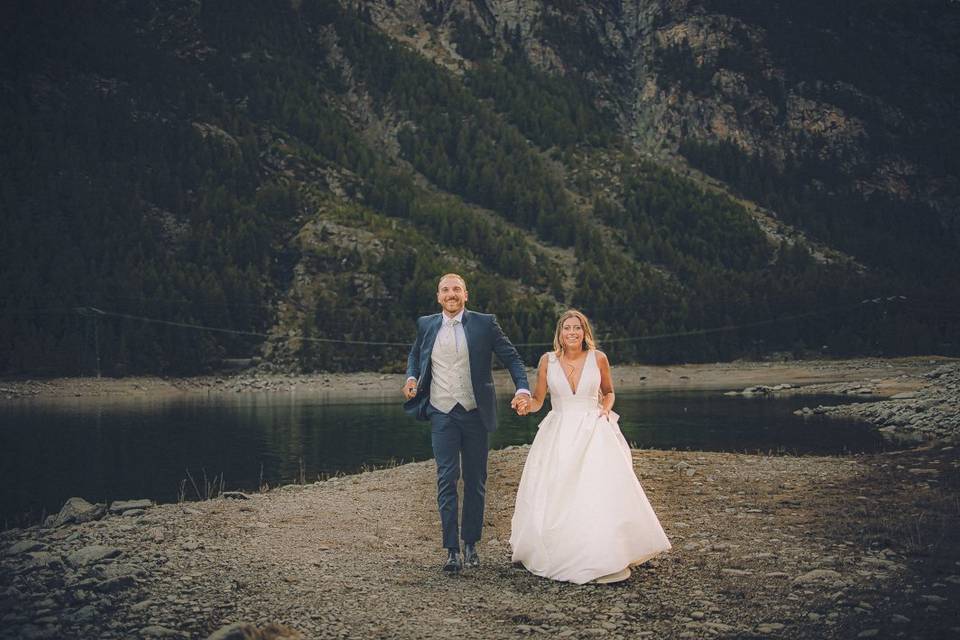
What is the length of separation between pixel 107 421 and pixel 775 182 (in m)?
180

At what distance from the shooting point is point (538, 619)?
6723 mm

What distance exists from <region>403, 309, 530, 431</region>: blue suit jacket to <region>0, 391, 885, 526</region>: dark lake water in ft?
41.5

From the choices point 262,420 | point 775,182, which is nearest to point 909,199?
→ point 775,182

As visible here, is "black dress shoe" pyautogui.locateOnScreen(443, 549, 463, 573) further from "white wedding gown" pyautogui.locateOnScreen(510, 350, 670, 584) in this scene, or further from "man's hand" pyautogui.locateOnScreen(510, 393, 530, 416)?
"man's hand" pyautogui.locateOnScreen(510, 393, 530, 416)

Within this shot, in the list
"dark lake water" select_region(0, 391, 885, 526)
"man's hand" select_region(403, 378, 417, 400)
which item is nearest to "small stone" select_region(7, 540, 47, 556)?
"man's hand" select_region(403, 378, 417, 400)

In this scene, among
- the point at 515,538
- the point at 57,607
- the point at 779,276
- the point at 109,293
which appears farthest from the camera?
the point at 779,276

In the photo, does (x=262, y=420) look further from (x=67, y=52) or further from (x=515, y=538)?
(x=67, y=52)

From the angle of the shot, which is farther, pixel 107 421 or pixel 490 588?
pixel 107 421

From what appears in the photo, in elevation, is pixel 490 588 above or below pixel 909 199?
below

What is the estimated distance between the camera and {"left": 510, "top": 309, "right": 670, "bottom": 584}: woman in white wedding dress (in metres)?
7.93

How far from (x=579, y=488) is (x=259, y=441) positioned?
29.5 meters

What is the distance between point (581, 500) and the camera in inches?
318

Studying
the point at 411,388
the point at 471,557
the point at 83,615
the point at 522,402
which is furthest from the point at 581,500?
the point at 83,615

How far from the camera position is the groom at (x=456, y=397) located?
8445mm
